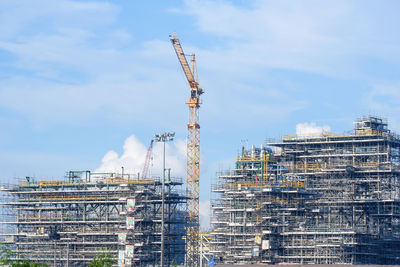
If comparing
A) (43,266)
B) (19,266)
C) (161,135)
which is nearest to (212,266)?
(161,135)

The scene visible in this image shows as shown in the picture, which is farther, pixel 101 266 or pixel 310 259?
pixel 310 259

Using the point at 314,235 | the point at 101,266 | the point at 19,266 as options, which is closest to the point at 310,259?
the point at 314,235

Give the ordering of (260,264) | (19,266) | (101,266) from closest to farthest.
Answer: (19,266) < (101,266) < (260,264)

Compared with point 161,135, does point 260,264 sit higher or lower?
lower

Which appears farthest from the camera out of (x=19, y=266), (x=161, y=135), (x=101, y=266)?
(x=161, y=135)

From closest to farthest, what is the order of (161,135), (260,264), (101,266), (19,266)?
1. (19,266)
2. (101,266)
3. (161,135)
4. (260,264)

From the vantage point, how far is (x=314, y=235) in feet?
655

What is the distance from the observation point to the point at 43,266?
472ft

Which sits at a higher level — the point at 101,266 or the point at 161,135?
the point at 161,135

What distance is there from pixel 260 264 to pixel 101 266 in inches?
2302

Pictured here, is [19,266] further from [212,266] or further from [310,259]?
[310,259]

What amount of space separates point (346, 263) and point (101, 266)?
73048 millimetres

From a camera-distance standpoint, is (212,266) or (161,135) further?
(212,266)

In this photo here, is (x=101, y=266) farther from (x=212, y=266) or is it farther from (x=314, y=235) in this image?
(x=314, y=235)
